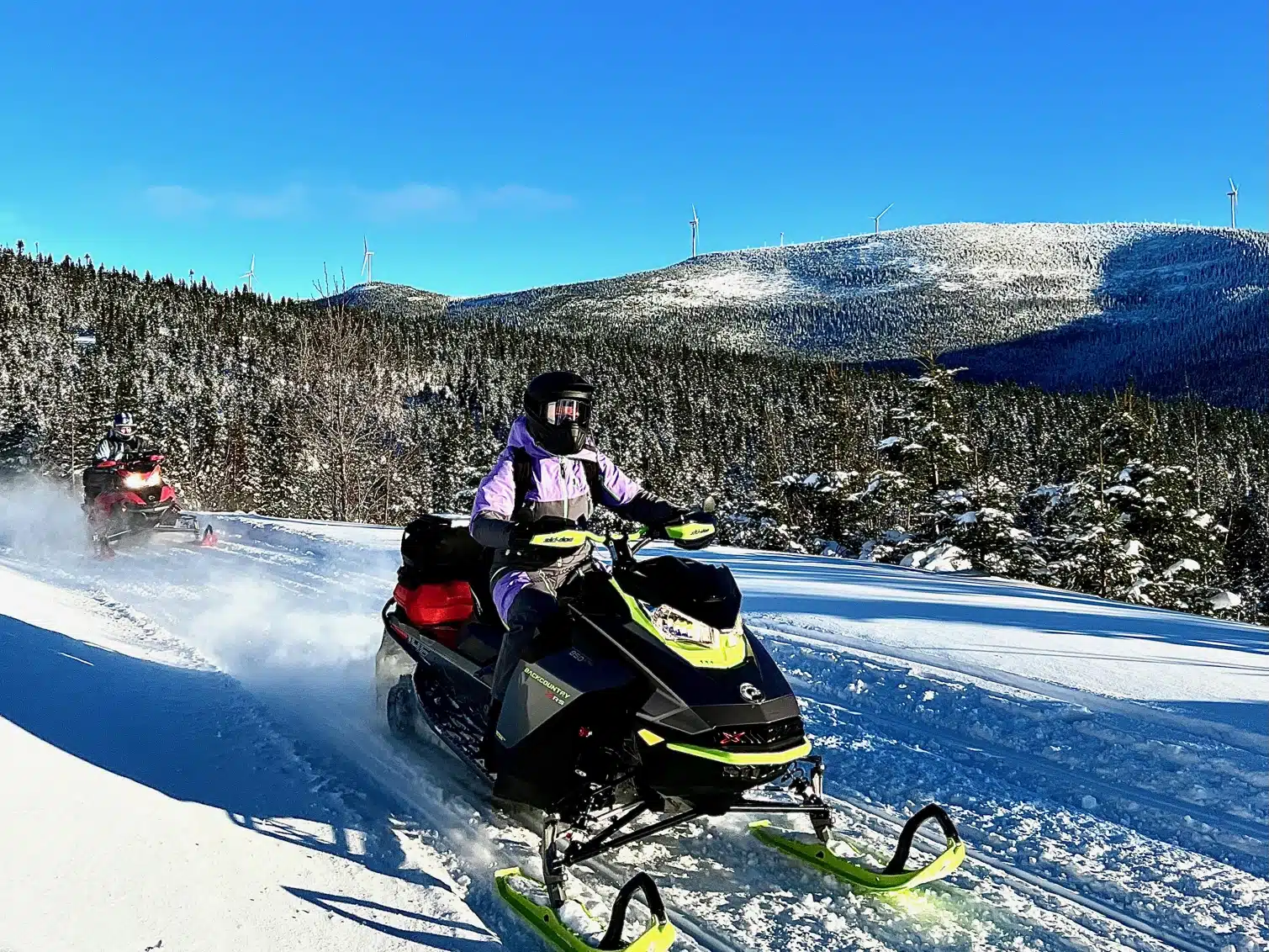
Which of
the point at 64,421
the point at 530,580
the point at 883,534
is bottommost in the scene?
the point at 883,534

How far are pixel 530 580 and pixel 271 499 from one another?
5361 centimetres

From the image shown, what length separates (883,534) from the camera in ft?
86.4

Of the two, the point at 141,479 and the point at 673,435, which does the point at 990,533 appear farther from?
the point at 673,435

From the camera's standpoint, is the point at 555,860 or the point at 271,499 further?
the point at 271,499

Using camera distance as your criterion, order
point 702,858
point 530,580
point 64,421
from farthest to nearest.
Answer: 1. point 64,421
2. point 530,580
3. point 702,858

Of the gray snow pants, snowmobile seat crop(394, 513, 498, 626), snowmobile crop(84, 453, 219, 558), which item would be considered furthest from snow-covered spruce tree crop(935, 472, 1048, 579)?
the gray snow pants

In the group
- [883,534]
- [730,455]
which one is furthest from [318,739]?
[730,455]

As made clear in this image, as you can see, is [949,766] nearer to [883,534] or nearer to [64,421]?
[883,534]

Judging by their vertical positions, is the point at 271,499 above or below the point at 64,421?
below

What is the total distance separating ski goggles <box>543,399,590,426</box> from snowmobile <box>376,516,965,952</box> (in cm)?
67

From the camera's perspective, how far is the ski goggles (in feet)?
14.4

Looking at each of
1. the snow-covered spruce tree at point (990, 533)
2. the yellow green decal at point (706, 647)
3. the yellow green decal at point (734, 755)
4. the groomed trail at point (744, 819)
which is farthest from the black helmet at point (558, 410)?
the snow-covered spruce tree at point (990, 533)

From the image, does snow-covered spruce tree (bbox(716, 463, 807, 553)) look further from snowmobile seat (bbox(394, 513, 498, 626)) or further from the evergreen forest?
snowmobile seat (bbox(394, 513, 498, 626))

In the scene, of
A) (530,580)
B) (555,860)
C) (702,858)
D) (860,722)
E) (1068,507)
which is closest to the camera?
(555,860)
